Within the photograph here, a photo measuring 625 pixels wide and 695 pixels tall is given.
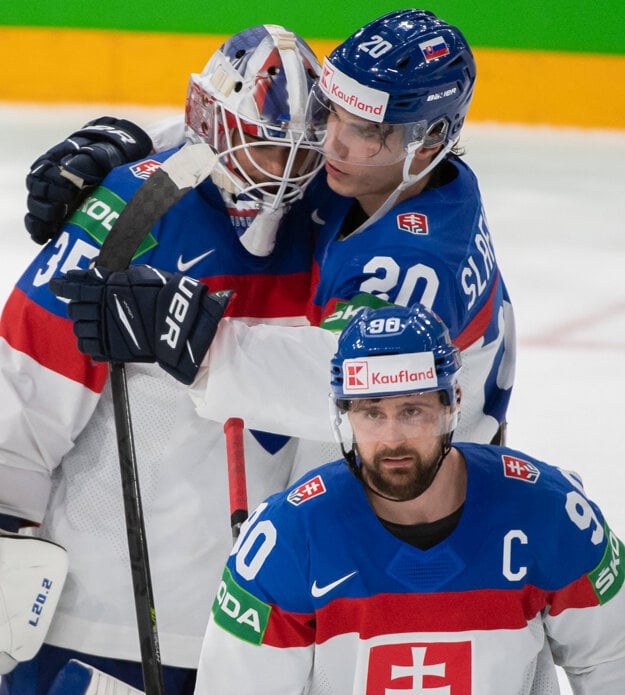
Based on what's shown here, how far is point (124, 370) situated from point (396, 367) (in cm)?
50

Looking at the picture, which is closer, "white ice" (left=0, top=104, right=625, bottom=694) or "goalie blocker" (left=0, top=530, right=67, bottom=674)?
"goalie blocker" (left=0, top=530, right=67, bottom=674)

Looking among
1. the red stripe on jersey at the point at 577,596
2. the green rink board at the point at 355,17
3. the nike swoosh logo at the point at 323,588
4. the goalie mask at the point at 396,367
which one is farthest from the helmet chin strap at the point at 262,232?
the green rink board at the point at 355,17

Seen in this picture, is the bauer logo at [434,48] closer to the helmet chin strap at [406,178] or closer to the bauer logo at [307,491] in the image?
the helmet chin strap at [406,178]

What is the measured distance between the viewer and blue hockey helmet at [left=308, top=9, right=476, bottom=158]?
2088 millimetres

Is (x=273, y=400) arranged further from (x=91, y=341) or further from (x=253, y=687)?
(x=253, y=687)

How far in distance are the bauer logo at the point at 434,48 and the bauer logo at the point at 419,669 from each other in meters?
0.88

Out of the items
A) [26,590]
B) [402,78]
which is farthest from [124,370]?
[402,78]

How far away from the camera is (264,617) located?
1.75 m

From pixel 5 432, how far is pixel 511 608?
83cm

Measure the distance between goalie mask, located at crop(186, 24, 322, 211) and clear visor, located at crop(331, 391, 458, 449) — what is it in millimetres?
483

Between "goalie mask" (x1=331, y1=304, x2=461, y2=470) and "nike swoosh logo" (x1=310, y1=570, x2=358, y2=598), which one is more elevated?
"goalie mask" (x1=331, y1=304, x2=461, y2=470)

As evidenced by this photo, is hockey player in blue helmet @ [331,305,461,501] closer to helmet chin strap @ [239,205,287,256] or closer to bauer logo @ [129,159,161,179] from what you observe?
helmet chin strap @ [239,205,287,256]

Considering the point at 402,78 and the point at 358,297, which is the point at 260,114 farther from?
the point at 358,297

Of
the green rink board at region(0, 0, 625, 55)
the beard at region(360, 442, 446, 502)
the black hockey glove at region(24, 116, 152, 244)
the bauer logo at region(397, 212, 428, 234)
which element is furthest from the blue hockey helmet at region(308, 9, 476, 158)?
the green rink board at region(0, 0, 625, 55)
